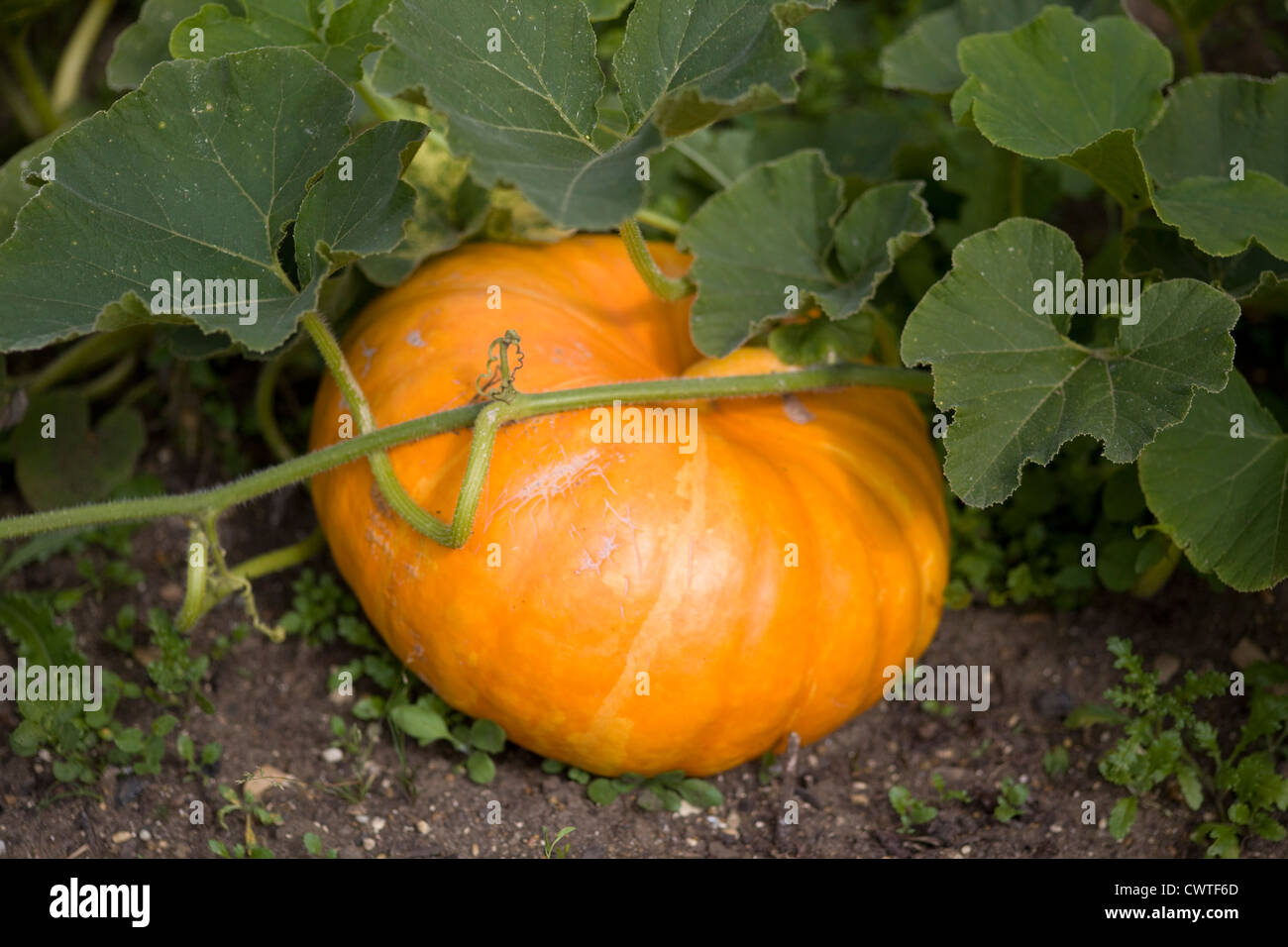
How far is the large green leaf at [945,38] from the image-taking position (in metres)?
2.51

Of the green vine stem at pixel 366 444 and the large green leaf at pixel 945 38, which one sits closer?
the green vine stem at pixel 366 444

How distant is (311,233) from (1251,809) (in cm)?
178

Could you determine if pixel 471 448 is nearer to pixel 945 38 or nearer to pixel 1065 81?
pixel 1065 81

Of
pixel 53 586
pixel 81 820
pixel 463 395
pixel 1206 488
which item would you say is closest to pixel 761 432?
pixel 463 395

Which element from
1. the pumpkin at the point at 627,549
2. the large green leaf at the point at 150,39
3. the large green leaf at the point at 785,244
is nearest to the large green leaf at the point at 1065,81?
the large green leaf at the point at 785,244

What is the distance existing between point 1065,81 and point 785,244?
551 millimetres

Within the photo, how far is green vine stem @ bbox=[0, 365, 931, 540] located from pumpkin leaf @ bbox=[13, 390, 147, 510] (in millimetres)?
636

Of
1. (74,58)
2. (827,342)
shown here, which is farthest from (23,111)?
(827,342)

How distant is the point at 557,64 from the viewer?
6.18 feet

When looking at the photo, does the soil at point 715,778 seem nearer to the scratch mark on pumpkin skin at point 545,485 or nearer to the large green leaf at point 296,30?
the scratch mark on pumpkin skin at point 545,485

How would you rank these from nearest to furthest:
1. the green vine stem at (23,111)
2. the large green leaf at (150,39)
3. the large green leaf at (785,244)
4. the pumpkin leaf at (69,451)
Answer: the large green leaf at (785,244) < the large green leaf at (150,39) < the pumpkin leaf at (69,451) < the green vine stem at (23,111)

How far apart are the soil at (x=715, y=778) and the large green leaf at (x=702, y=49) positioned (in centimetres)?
117

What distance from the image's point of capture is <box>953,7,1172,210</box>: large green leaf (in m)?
2.11

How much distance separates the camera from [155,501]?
2.02 metres
